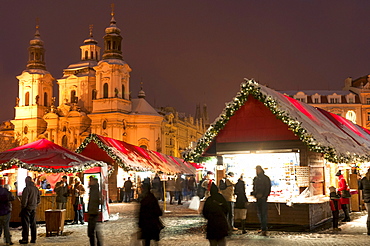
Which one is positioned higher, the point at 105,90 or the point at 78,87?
the point at 78,87

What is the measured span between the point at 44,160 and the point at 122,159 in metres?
8.20

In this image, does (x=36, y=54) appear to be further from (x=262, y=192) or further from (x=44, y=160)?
(x=262, y=192)

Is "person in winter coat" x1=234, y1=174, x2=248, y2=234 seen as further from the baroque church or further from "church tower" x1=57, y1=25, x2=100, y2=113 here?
"church tower" x1=57, y1=25, x2=100, y2=113

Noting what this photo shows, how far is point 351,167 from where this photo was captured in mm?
21156

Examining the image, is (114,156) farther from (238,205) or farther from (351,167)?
(238,205)

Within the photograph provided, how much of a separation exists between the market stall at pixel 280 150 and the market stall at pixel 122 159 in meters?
11.0

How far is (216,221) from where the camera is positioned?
7.93m

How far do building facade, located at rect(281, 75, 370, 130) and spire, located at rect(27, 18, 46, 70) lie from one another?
36.7 meters

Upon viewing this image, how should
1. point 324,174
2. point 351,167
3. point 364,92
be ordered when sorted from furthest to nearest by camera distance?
1. point 364,92
2. point 351,167
3. point 324,174

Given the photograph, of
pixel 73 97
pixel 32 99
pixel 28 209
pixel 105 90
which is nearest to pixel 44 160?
pixel 28 209

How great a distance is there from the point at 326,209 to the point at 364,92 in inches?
2261

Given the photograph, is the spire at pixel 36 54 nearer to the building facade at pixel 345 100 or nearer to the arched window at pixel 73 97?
the arched window at pixel 73 97

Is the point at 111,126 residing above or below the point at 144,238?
above

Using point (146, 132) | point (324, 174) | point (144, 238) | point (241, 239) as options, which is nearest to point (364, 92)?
point (146, 132)
